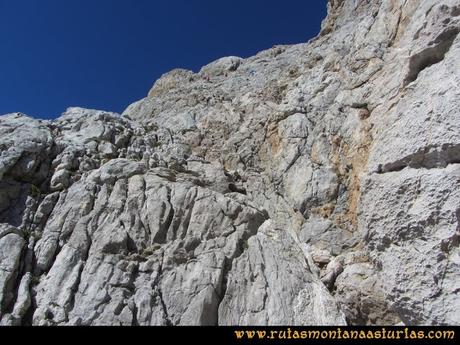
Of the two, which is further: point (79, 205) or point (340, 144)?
point (340, 144)

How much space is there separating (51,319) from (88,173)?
9.32m

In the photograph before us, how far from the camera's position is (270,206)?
2558 cm

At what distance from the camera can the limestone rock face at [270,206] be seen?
1475 cm

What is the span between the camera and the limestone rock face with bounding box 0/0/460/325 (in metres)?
14.8

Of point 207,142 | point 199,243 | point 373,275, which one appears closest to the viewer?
point 373,275

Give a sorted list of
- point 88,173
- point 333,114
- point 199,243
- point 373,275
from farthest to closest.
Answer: point 333,114 → point 88,173 → point 199,243 → point 373,275

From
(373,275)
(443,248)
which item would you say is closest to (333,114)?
(373,275)

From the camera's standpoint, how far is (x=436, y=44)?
17.0 m

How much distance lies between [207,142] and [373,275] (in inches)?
725
